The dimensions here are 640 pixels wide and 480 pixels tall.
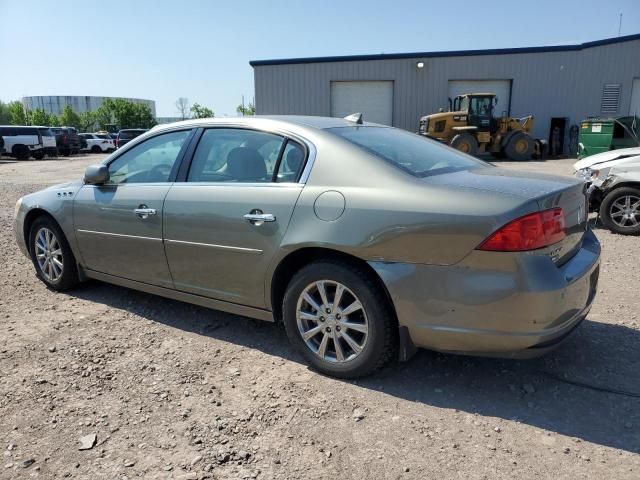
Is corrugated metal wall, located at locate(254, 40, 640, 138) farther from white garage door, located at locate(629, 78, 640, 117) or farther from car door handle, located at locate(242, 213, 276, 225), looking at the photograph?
car door handle, located at locate(242, 213, 276, 225)

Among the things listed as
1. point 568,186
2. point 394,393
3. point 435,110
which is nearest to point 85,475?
A: point 394,393

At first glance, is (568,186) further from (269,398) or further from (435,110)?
(435,110)

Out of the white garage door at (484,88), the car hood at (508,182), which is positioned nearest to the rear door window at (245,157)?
the car hood at (508,182)

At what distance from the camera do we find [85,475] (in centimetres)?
226

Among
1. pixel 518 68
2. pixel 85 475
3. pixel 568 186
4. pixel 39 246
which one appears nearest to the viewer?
pixel 85 475

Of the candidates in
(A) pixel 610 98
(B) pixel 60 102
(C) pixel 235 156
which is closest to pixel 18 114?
(B) pixel 60 102

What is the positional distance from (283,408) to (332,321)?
558mm

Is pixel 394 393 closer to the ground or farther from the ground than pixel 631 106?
closer to the ground

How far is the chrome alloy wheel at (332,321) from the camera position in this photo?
289 centimetres

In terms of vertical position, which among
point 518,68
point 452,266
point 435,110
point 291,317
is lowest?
point 291,317

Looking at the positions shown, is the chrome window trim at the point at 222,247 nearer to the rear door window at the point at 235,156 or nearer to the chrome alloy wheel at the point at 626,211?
the rear door window at the point at 235,156

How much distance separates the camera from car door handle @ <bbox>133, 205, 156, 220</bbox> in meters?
3.65

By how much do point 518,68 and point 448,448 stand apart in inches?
1041

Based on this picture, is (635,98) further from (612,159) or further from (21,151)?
(21,151)
